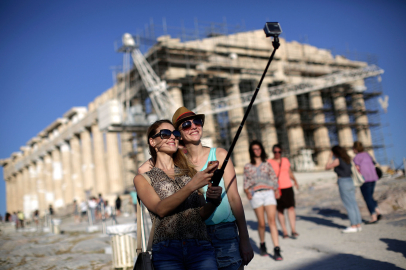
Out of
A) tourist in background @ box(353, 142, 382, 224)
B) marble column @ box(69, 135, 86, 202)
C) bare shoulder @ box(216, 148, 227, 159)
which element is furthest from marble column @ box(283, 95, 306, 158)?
bare shoulder @ box(216, 148, 227, 159)

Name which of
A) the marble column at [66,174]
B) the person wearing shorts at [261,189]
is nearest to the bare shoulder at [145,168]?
the person wearing shorts at [261,189]

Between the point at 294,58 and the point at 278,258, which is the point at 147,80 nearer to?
the point at 294,58

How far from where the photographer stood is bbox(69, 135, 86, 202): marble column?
132 feet

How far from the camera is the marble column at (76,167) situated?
40.4 m

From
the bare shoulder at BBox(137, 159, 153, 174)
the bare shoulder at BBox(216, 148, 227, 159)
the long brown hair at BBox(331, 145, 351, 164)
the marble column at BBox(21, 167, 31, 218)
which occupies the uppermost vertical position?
the marble column at BBox(21, 167, 31, 218)

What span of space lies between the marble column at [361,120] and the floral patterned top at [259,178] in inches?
1359

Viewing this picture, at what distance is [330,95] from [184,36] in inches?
638

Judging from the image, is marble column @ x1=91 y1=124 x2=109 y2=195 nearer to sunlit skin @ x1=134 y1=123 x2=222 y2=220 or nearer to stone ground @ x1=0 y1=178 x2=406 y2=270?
stone ground @ x1=0 y1=178 x2=406 y2=270

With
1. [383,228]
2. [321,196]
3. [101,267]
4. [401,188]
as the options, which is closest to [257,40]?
[321,196]

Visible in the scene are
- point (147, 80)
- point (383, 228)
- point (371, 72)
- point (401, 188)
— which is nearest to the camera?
point (383, 228)

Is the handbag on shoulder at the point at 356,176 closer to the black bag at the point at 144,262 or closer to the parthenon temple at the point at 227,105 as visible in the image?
the black bag at the point at 144,262

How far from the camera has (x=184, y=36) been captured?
31.0 metres

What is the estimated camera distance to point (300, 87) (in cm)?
3475

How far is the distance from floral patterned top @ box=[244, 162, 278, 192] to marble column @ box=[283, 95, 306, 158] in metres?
27.8
